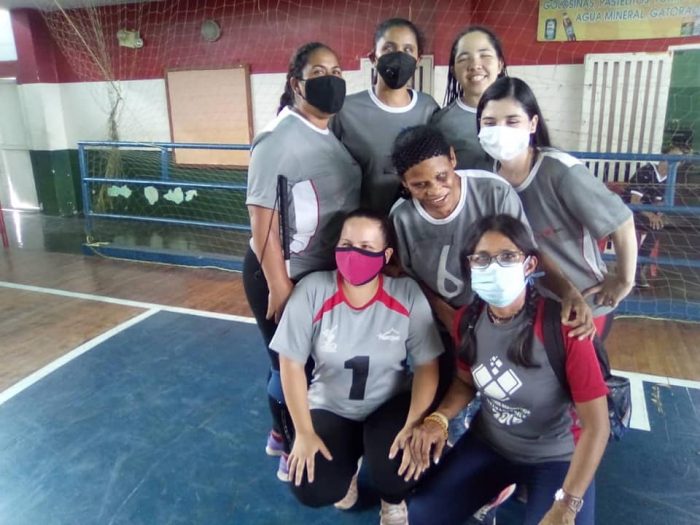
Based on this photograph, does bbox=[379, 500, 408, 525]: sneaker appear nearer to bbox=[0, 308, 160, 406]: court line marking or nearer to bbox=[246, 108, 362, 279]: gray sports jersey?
bbox=[246, 108, 362, 279]: gray sports jersey

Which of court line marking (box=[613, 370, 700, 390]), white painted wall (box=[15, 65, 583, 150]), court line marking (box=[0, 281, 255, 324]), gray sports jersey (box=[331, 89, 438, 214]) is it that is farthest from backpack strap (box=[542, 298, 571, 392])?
white painted wall (box=[15, 65, 583, 150])

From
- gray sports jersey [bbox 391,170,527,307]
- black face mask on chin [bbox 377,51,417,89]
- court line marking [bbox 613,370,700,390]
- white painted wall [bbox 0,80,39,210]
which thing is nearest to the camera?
gray sports jersey [bbox 391,170,527,307]

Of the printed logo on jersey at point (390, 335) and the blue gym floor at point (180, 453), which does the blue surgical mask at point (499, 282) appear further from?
the blue gym floor at point (180, 453)

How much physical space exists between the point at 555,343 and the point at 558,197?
1.41 ft

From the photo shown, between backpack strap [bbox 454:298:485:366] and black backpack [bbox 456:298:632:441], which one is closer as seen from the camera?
black backpack [bbox 456:298:632:441]

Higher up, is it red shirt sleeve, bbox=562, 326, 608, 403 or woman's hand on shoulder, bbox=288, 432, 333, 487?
red shirt sleeve, bbox=562, 326, 608, 403

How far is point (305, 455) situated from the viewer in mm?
1578

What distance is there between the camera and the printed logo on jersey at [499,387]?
140cm

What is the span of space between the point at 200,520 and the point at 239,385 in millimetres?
889

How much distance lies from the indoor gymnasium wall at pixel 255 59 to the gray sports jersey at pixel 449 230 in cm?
385

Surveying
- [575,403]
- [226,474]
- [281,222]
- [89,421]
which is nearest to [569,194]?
[575,403]

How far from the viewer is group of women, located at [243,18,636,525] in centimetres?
138

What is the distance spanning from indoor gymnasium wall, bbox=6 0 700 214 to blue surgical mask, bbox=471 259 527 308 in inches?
162

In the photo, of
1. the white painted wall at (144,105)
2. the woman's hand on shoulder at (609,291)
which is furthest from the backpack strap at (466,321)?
the white painted wall at (144,105)
